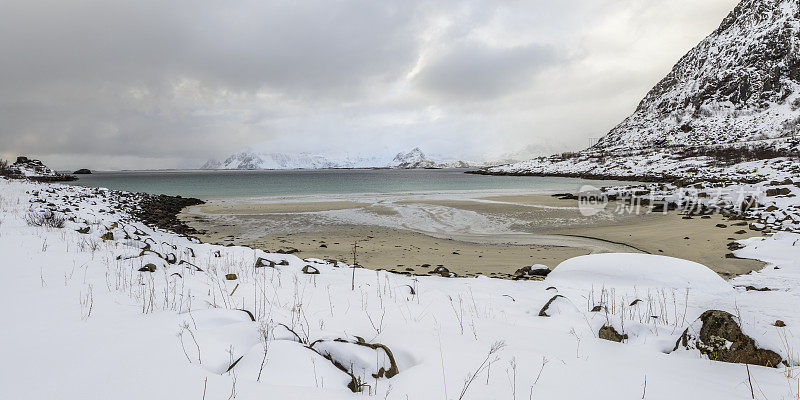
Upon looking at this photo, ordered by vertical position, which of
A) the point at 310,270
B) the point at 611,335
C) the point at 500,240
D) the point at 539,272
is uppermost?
the point at 611,335

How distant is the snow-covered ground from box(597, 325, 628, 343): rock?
7cm

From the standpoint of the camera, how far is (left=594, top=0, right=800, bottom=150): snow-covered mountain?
323 ft

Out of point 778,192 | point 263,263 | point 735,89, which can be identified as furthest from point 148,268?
point 735,89

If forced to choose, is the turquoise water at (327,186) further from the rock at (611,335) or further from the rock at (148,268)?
the rock at (611,335)

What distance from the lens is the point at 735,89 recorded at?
4299 inches

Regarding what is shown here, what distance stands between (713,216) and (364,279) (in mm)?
21662

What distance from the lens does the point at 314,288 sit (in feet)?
19.5

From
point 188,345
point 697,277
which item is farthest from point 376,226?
point 188,345

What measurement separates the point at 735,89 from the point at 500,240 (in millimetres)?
148941

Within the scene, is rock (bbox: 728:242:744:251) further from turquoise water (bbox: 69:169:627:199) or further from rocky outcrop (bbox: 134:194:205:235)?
turquoise water (bbox: 69:169:627:199)

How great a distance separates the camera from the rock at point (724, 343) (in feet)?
9.32

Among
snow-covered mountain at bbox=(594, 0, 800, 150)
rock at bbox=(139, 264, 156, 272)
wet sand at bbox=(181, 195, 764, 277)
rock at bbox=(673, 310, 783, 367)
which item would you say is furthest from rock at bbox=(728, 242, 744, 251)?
snow-covered mountain at bbox=(594, 0, 800, 150)

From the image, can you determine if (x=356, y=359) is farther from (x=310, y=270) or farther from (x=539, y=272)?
(x=539, y=272)

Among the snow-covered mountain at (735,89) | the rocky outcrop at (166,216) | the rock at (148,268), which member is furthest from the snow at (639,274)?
the snow-covered mountain at (735,89)
